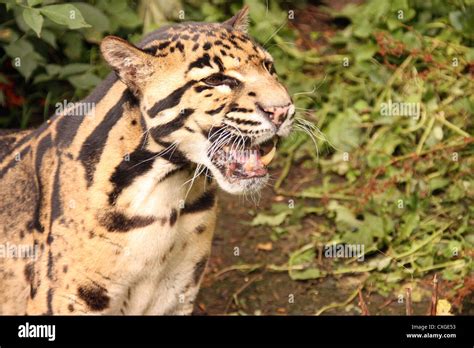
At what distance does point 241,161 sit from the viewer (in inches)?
223

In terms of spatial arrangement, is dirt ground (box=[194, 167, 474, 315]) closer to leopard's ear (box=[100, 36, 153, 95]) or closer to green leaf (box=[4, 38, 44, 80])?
green leaf (box=[4, 38, 44, 80])

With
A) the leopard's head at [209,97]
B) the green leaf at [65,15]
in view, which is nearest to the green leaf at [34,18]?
the green leaf at [65,15]

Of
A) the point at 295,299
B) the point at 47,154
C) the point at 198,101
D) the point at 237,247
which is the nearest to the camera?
the point at 198,101

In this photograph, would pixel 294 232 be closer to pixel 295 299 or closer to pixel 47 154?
pixel 295 299

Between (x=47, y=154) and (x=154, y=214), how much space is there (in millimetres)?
760

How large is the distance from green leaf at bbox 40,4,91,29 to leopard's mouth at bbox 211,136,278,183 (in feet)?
5.48

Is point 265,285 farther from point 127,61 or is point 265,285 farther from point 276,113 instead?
point 127,61

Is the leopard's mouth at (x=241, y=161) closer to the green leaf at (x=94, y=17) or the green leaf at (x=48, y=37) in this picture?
the green leaf at (x=94, y=17)

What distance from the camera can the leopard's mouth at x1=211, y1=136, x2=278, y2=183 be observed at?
5.58 m

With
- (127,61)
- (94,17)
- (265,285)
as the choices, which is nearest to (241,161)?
(127,61)

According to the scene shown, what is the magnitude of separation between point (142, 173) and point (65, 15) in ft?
5.34

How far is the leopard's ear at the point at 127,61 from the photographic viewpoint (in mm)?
5523

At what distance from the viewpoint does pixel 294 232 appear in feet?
27.8
